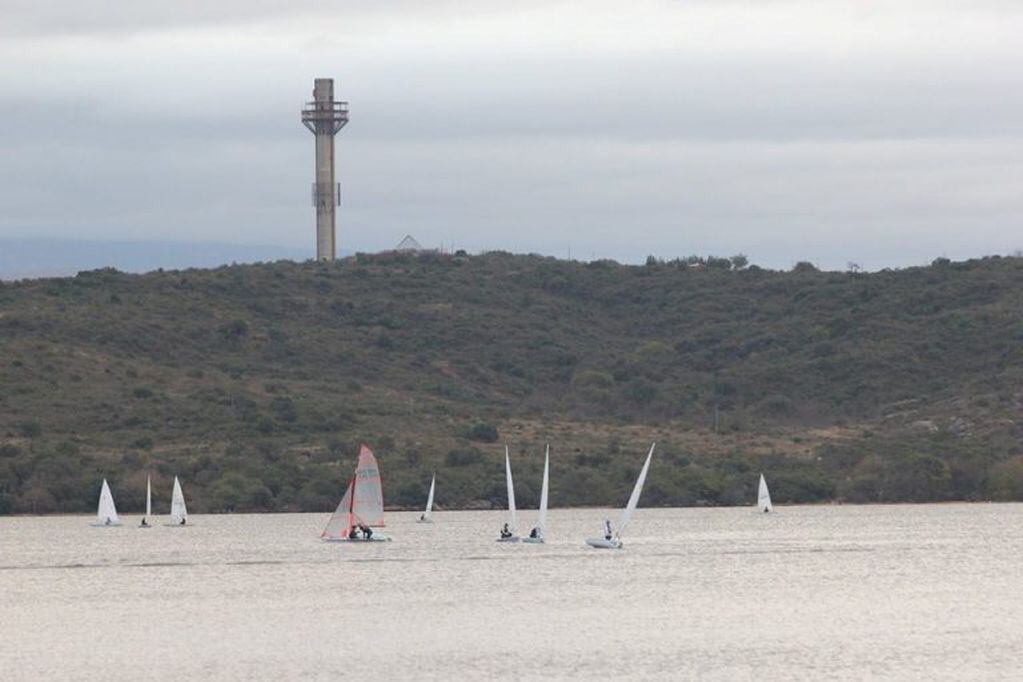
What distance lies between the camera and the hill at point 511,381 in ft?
356

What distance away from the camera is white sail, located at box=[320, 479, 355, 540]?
85062 millimetres

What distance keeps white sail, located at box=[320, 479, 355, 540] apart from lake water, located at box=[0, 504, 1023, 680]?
0.70m

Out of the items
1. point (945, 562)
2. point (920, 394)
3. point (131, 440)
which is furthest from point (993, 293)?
point (945, 562)

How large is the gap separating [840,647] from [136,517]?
50005 mm

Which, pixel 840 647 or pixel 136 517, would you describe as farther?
pixel 136 517

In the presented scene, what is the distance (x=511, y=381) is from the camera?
144500 mm

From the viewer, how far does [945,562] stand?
8138cm

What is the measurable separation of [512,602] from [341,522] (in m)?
17.9

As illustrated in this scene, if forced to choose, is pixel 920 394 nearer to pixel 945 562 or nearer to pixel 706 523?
pixel 706 523

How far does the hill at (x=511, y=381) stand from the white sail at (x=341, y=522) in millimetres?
17500

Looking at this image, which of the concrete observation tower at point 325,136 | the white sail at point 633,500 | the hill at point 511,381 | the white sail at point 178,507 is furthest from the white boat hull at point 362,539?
the concrete observation tower at point 325,136

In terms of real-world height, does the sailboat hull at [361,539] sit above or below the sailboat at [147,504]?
below

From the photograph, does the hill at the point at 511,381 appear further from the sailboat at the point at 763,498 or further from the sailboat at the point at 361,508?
the sailboat at the point at 361,508

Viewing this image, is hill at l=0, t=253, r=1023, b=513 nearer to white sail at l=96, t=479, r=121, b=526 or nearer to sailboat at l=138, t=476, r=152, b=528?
sailboat at l=138, t=476, r=152, b=528
